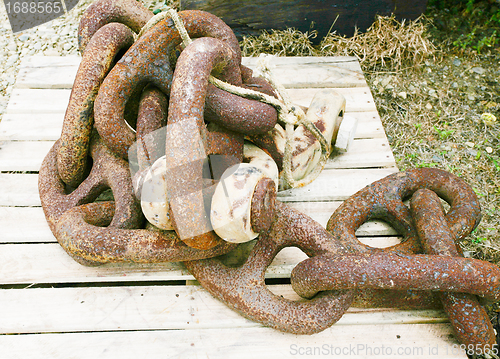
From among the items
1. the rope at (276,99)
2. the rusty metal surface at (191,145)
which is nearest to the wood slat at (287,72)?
the rope at (276,99)

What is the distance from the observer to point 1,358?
59.4 inches

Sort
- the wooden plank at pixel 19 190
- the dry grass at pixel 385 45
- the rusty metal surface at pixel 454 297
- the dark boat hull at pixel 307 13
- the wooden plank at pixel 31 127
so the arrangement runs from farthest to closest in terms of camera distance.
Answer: the dry grass at pixel 385 45
the dark boat hull at pixel 307 13
the wooden plank at pixel 31 127
the wooden plank at pixel 19 190
the rusty metal surface at pixel 454 297

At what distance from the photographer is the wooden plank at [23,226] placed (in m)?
1.85

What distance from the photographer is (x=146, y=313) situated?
1.63 metres

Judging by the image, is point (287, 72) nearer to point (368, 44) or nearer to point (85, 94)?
point (368, 44)

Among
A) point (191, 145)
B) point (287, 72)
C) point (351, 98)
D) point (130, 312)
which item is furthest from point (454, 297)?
point (287, 72)

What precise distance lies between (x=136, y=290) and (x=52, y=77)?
1622 millimetres

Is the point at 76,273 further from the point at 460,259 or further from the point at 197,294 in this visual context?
the point at 460,259

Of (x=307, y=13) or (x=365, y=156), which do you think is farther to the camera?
(x=307, y=13)

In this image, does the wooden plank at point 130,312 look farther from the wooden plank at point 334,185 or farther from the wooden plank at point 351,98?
the wooden plank at point 351,98

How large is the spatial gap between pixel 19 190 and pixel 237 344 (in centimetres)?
135

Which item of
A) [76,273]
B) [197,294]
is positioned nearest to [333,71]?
[197,294]

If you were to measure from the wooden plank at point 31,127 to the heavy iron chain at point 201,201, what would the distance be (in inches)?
19.8

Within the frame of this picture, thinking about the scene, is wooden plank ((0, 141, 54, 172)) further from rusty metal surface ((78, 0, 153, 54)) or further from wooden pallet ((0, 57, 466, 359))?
rusty metal surface ((78, 0, 153, 54))
